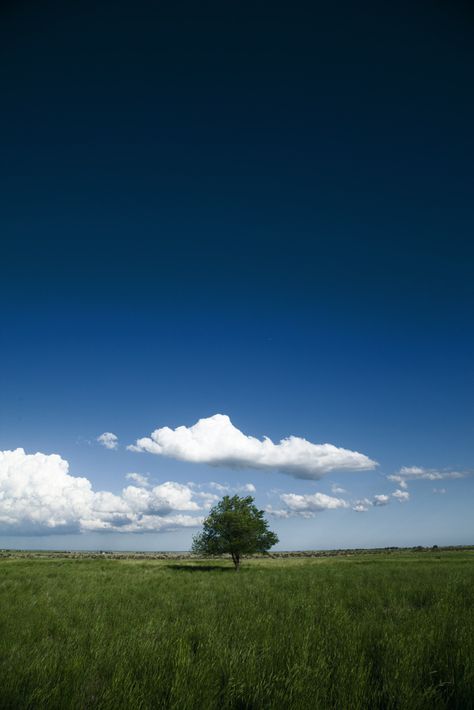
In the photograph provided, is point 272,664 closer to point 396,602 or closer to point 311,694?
point 311,694

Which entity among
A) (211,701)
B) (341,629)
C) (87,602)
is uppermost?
(211,701)

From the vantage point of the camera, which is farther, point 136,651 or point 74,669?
point 136,651

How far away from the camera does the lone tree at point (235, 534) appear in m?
43.6

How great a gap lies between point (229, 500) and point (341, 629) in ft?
140

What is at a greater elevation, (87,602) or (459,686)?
(459,686)

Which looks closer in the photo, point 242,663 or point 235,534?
point 242,663

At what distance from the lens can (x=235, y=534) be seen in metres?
44.2

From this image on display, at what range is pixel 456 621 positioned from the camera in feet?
23.0

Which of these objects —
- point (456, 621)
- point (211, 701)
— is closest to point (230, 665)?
point (211, 701)

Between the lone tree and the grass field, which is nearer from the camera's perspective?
the grass field

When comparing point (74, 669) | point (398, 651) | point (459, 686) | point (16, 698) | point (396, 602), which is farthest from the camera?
point (396, 602)

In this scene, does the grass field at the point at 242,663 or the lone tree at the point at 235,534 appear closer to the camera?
the grass field at the point at 242,663

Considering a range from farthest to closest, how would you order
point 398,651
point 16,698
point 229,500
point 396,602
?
point 229,500 < point 396,602 < point 398,651 < point 16,698

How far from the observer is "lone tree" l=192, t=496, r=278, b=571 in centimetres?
4356
